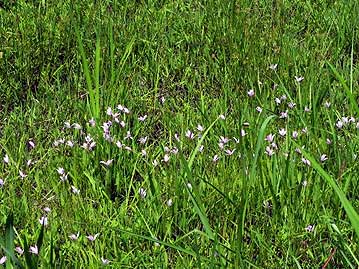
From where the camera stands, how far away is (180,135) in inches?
128

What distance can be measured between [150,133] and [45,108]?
550 millimetres

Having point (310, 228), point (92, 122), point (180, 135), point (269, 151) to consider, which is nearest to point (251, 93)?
point (180, 135)

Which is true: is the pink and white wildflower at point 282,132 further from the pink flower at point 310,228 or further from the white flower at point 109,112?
the white flower at point 109,112

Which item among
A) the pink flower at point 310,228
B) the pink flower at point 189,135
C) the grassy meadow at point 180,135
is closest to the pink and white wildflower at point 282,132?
the grassy meadow at point 180,135

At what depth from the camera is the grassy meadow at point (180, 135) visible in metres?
2.42

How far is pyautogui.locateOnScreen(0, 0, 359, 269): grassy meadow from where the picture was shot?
242 cm

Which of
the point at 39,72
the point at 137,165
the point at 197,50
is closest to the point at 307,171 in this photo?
the point at 137,165

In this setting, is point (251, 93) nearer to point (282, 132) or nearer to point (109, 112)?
point (282, 132)

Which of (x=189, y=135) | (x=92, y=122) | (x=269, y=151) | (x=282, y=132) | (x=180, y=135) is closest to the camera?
(x=269, y=151)

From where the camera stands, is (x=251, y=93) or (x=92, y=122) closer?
(x=92, y=122)

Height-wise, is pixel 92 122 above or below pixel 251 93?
below

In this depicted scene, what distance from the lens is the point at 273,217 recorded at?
2572mm

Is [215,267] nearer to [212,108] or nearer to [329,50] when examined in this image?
[212,108]

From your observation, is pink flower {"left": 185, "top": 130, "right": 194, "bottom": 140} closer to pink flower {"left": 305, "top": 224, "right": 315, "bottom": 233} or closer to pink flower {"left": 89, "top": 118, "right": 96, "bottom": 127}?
pink flower {"left": 89, "top": 118, "right": 96, "bottom": 127}
